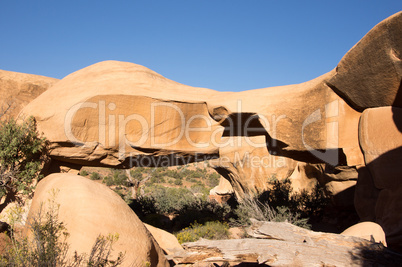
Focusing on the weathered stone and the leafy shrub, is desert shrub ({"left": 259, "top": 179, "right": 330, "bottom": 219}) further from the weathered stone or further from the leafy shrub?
the weathered stone

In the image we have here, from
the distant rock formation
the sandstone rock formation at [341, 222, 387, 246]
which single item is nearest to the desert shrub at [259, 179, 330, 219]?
the distant rock formation

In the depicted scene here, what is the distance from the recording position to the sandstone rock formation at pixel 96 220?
4.21 m

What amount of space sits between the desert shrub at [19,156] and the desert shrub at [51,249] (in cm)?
324

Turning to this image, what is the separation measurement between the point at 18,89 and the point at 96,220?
625 centimetres

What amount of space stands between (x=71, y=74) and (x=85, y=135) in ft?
7.24

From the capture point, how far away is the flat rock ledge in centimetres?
377

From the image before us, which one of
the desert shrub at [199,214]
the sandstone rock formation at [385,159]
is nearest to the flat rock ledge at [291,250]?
the sandstone rock formation at [385,159]

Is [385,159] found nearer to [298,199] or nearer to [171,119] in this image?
[171,119]

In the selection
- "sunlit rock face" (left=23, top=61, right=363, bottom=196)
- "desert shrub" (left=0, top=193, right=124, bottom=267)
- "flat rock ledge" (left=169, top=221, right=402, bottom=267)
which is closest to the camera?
"desert shrub" (left=0, top=193, right=124, bottom=267)

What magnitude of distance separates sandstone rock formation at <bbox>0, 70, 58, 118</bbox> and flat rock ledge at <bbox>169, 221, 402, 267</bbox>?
649 cm

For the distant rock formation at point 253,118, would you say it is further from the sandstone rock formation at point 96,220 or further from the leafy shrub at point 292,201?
the leafy shrub at point 292,201

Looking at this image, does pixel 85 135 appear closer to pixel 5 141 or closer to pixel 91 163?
pixel 91 163

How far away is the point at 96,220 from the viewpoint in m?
4.40

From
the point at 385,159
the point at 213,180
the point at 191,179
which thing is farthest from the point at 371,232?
the point at 191,179
